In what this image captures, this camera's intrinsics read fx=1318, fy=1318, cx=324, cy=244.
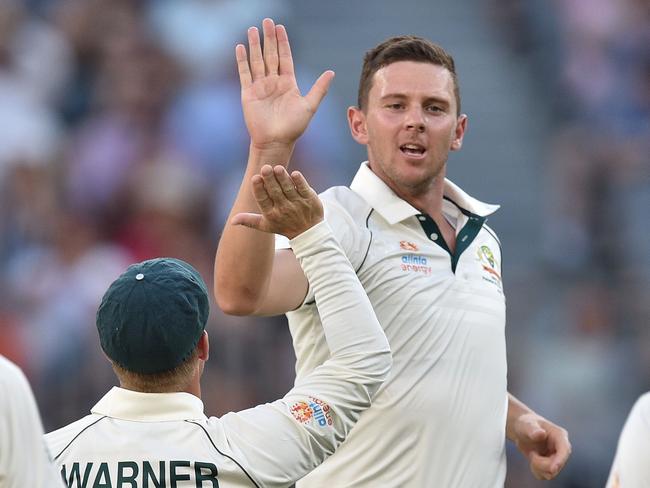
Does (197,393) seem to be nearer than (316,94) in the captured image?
Yes

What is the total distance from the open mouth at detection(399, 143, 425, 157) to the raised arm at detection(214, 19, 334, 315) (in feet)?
2.36

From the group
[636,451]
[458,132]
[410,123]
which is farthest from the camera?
[458,132]

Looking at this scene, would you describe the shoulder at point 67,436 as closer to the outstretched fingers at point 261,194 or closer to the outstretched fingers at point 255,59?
the outstretched fingers at point 261,194

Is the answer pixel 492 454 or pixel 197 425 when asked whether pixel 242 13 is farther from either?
pixel 197 425

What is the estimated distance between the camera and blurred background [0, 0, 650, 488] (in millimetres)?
8375

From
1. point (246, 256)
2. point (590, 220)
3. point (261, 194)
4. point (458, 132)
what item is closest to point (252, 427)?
point (261, 194)

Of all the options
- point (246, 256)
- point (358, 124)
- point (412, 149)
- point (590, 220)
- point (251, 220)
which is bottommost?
point (590, 220)

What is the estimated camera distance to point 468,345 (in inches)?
162

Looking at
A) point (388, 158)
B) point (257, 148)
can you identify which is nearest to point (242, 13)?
point (388, 158)

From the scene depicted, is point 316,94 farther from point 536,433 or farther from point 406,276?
point 536,433

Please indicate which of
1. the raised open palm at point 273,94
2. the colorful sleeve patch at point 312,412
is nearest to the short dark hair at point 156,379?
the colorful sleeve patch at point 312,412

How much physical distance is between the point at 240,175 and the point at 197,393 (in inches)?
243

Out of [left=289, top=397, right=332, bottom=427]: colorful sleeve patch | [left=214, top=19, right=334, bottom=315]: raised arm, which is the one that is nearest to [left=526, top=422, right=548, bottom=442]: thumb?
[left=214, top=19, right=334, bottom=315]: raised arm

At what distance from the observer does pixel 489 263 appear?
4.42 m
